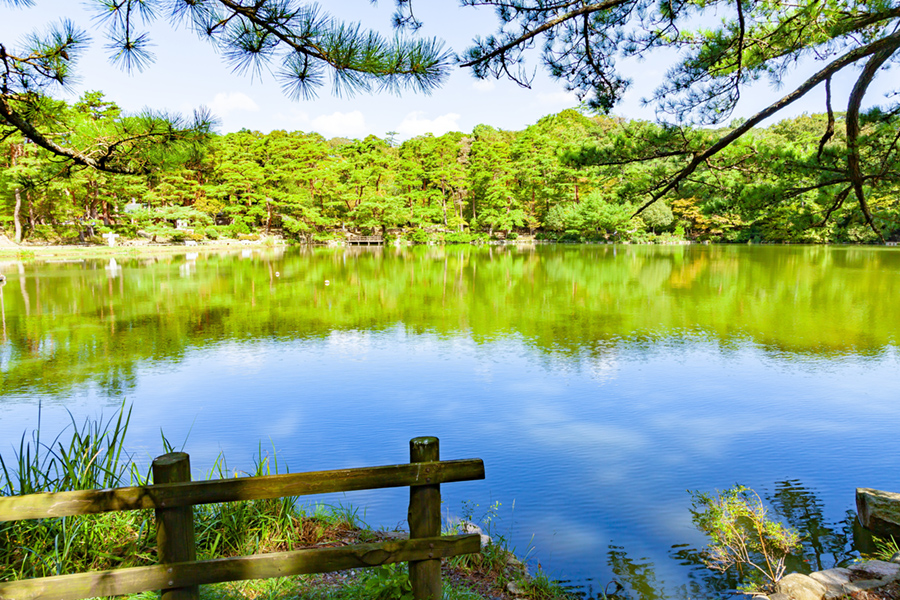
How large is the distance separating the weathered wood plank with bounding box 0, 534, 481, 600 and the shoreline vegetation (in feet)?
0.71

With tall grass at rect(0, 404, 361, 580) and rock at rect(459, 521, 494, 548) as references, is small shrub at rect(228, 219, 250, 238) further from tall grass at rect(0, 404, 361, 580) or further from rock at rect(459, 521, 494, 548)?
rock at rect(459, 521, 494, 548)

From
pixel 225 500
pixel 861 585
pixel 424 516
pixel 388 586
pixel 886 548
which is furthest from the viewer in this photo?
pixel 886 548

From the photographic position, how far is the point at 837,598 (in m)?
1.95

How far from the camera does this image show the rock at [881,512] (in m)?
2.61

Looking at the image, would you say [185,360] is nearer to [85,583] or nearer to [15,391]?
[15,391]

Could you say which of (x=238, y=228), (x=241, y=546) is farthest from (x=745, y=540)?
(x=238, y=228)

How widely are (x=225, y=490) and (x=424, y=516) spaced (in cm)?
54

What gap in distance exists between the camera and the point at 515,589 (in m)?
2.21

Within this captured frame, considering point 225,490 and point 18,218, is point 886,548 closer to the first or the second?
point 225,490

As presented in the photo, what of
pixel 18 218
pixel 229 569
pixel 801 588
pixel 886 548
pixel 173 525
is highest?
pixel 18 218

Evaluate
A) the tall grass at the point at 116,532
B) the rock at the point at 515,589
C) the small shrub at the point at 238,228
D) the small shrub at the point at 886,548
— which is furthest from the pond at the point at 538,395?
the small shrub at the point at 238,228

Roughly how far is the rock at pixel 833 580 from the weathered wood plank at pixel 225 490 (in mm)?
1448

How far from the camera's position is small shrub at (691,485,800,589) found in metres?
2.46

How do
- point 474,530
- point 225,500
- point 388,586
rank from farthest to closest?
point 474,530 < point 388,586 < point 225,500
